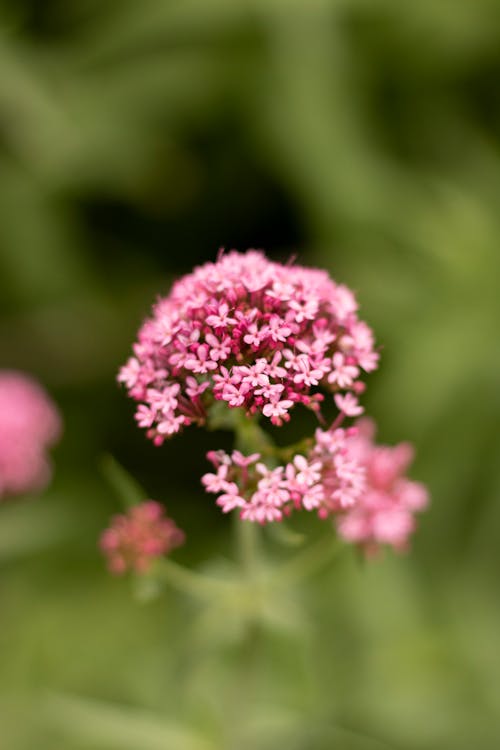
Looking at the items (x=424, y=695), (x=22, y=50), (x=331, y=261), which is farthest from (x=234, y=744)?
(x=22, y=50)

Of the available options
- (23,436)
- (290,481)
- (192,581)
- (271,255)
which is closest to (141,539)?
(192,581)

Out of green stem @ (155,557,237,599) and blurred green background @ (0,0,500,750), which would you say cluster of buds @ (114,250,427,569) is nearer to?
green stem @ (155,557,237,599)

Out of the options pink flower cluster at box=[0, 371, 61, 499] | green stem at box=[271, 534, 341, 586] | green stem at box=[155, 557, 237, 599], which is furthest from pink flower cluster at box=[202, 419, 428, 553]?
pink flower cluster at box=[0, 371, 61, 499]

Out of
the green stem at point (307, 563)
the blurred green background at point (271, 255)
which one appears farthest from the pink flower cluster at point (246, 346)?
the blurred green background at point (271, 255)

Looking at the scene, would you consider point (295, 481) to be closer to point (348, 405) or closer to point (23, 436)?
point (348, 405)

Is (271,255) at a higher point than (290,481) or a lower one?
higher

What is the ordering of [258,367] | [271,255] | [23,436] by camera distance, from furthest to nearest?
[271,255], [23,436], [258,367]

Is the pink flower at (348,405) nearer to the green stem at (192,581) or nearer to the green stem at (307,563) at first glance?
the green stem at (307,563)
